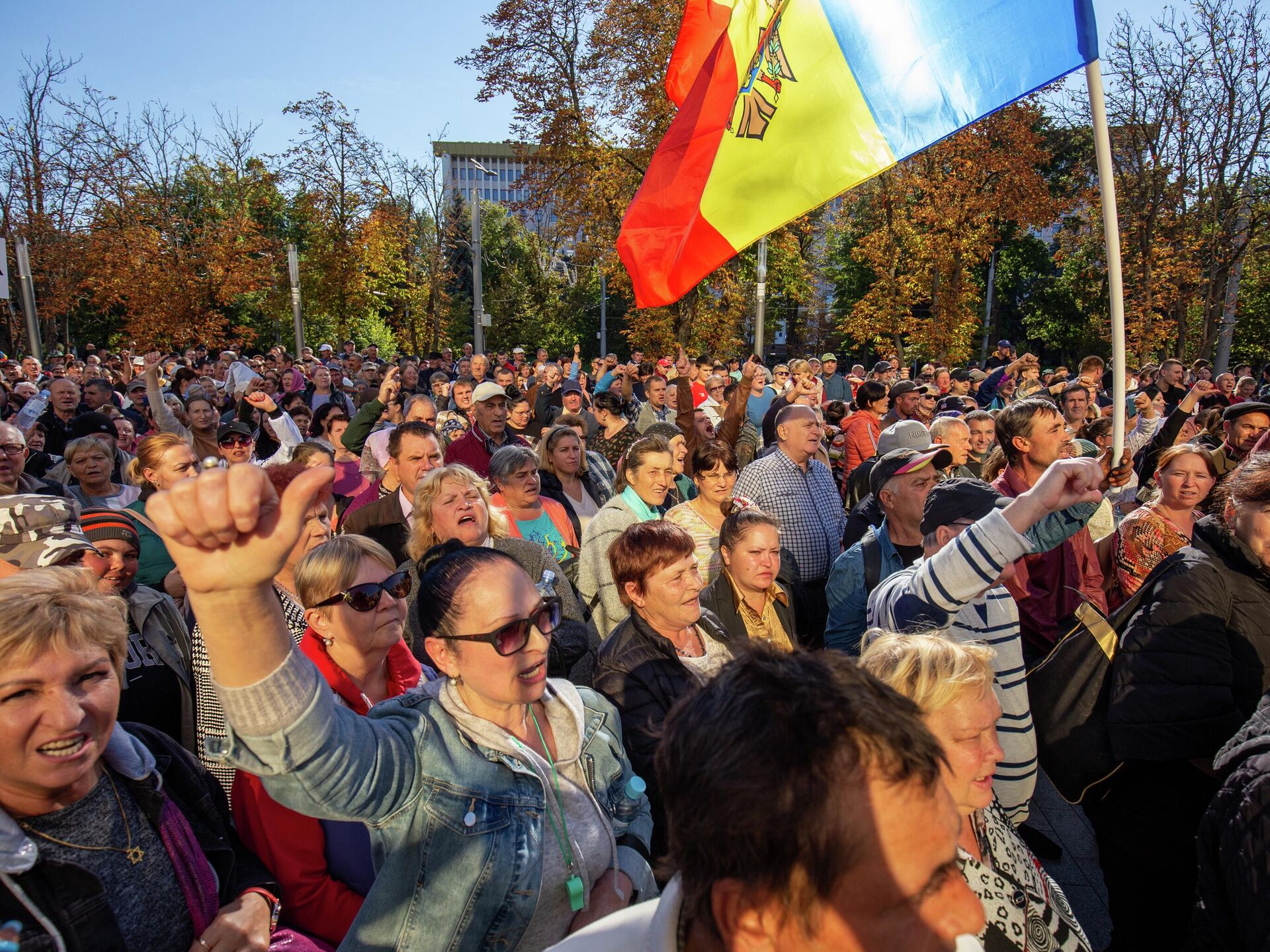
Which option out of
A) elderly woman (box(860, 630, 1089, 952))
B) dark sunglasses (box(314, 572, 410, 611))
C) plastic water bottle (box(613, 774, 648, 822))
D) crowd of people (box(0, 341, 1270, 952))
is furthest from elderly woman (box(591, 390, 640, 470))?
elderly woman (box(860, 630, 1089, 952))

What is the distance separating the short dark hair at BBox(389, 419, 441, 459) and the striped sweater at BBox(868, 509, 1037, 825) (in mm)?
3151

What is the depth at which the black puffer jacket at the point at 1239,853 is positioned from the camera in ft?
6.48

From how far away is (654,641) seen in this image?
3033 millimetres

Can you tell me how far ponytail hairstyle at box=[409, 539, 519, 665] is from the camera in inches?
86.4

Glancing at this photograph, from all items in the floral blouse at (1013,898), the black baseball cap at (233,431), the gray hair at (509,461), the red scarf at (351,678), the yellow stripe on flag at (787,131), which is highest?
the yellow stripe on flag at (787,131)

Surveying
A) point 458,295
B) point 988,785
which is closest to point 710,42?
point 988,785

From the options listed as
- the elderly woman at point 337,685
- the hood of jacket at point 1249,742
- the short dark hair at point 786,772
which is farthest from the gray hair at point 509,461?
the short dark hair at point 786,772

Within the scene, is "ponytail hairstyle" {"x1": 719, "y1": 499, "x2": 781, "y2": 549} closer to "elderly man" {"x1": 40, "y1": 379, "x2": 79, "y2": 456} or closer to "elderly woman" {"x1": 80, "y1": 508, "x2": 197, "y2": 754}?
"elderly woman" {"x1": 80, "y1": 508, "x2": 197, "y2": 754}

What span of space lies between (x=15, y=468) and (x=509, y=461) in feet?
10.3

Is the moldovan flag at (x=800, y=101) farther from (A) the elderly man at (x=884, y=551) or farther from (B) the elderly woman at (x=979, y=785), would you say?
(B) the elderly woman at (x=979, y=785)

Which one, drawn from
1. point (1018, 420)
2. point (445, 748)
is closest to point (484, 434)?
point (1018, 420)

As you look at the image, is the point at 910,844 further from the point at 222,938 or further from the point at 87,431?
the point at 87,431

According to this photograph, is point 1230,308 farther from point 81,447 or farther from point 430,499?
point 81,447

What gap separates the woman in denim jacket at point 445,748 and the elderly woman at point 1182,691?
1794 mm
